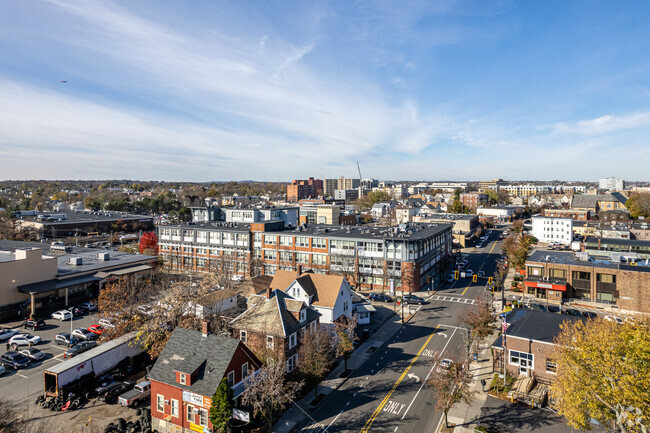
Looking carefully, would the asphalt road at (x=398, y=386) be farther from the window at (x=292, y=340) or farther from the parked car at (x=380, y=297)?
the parked car at (x=380, y=297)

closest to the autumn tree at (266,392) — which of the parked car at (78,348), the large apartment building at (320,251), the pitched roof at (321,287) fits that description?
the pitched roof at (321,287)

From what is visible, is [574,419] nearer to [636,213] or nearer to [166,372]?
[166,372]

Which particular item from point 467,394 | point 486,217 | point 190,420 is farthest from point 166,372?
point 486,217

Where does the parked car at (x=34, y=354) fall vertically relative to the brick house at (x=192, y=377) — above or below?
below

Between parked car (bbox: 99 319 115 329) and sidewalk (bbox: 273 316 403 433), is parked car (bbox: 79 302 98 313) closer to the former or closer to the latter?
parked car (bbox: 99 319 115 329)

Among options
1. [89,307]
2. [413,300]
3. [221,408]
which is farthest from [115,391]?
[413,300]

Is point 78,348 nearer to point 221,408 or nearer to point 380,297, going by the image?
point 221,408
